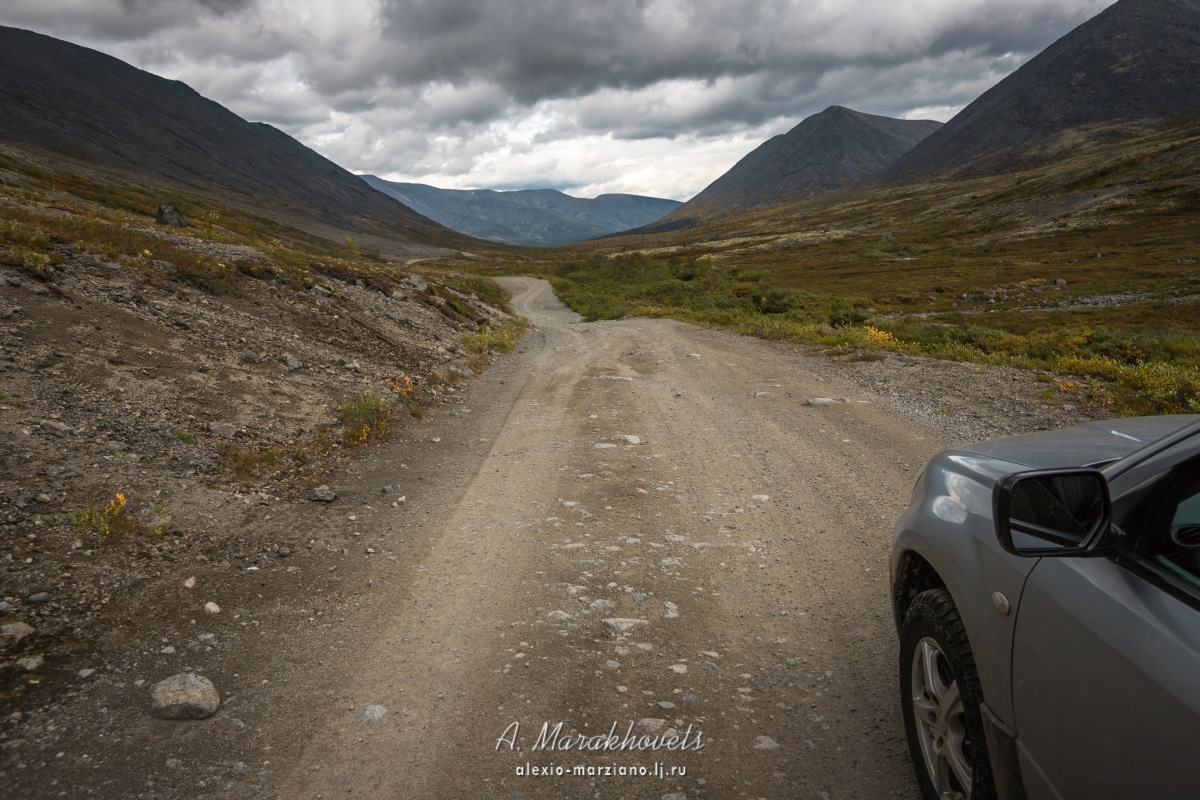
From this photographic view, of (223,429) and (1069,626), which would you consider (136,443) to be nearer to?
(223,429)

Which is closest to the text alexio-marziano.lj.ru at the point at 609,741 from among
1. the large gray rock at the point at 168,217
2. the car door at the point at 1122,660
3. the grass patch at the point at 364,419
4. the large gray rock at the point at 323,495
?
the car door at the point at 1122,660


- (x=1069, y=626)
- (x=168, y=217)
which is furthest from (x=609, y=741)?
(x=168, y=217)

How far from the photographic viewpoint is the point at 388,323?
53.7 ft

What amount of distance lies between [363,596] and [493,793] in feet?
7.57

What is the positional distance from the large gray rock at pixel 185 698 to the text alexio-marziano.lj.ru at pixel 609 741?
1.71m

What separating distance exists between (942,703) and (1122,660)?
42.2 inches

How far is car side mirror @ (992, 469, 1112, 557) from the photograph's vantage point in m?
1.90

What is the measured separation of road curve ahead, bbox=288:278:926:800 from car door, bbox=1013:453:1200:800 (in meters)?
1.28

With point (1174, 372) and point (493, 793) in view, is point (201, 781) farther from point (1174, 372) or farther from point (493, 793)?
point (1174, 372)

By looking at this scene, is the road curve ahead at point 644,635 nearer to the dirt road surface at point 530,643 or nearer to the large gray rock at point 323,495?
the dirt road surface at point 530,643

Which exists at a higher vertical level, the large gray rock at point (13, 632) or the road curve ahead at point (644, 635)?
the large gray rock at point (13, 632)

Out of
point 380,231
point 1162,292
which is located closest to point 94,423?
point 1162,292

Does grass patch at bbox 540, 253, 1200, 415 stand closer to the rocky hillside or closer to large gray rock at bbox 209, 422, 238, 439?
the rocky hillside

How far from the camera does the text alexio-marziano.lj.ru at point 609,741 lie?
3.19 metres
